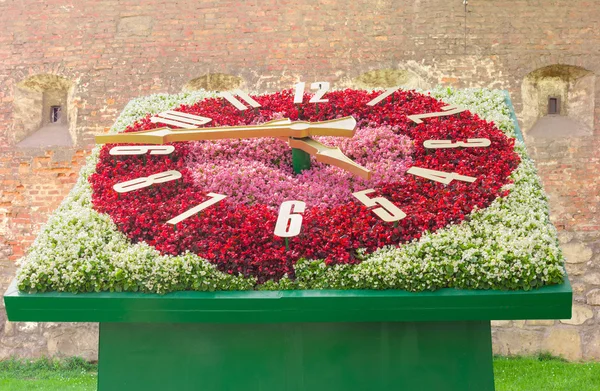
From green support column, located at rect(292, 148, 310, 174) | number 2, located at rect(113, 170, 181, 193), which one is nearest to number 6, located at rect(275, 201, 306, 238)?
green support column, located at rect(292, 148, 310, 174)

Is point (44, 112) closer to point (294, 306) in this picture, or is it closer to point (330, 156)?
point (330, 156)

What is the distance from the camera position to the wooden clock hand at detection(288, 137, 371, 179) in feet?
11.0

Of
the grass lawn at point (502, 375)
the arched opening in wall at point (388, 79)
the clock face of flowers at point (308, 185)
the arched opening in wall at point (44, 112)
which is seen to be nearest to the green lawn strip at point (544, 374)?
the grass lawn at point (502, 375)

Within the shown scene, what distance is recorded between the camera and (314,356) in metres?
2.96

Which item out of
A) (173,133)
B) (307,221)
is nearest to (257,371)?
(307,221)

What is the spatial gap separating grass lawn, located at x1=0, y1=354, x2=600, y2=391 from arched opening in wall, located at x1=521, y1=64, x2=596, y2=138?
8.19ft

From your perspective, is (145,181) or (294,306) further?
(145,181)

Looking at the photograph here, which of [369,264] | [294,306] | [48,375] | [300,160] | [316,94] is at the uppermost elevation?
[316,94]

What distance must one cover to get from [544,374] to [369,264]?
492 centimetres

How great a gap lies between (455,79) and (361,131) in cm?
406

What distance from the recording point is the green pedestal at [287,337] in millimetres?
2746

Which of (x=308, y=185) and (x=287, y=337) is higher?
(x=308, y=185)

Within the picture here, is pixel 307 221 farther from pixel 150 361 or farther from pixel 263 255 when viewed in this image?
pixel 150 361

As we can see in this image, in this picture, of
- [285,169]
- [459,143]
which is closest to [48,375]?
[285,169]
